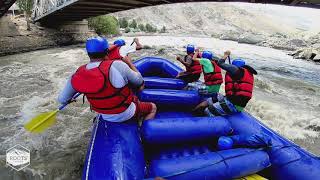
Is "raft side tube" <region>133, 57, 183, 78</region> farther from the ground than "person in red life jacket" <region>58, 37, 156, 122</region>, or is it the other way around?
"person in red life jacket" <region>58, 37, 156, 122</region>

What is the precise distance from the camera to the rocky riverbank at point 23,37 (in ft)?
55.3

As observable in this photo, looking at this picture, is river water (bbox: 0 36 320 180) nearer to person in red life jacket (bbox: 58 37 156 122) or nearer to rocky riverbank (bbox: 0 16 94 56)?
person in red life jacket (bbox: 58 37 156 122)

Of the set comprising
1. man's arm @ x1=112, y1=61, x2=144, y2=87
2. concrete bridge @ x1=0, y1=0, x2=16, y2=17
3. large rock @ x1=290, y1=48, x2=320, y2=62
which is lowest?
large rock @ x1=290, y1=48, x2=320, y2=62

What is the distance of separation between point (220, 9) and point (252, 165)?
115 meters

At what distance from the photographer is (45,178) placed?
14.6ft

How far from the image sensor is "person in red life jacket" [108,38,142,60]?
4661 millimetres

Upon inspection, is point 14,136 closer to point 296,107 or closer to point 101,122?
point 101,122

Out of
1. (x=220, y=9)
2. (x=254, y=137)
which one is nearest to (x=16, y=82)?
(x=254, y=137)

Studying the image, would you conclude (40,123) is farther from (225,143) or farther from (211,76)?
(211,76)

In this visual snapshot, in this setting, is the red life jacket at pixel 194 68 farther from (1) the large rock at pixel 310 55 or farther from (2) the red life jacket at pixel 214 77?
(1) the large rock at pixel 310 55

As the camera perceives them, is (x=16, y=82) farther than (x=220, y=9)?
No

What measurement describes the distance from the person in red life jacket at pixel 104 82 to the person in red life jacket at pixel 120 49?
993mm

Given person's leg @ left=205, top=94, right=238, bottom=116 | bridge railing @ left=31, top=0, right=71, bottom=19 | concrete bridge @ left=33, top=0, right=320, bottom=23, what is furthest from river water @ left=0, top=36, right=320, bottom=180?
bridge railing @ left=31, top=0, right=71, bottom=19

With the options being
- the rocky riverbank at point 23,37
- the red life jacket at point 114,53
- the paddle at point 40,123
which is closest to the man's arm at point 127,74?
the paddle at point 40,123
